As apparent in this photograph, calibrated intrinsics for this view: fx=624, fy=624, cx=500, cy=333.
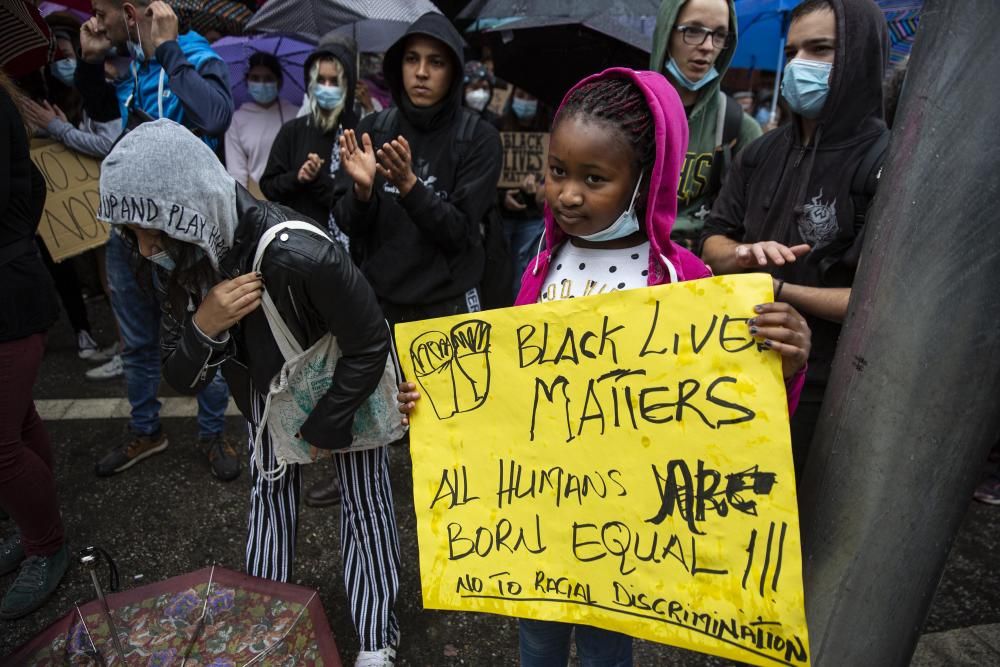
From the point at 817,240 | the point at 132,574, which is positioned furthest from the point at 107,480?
the point at 817,240

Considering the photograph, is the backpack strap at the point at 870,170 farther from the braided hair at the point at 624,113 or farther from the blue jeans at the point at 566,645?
the blue jeans at the point at 566,645

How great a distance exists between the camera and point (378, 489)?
6.69 feet

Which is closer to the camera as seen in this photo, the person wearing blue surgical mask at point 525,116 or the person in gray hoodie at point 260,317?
the person in gray hoodie at point 260,317

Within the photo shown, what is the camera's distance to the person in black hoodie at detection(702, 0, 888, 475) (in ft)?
5.15

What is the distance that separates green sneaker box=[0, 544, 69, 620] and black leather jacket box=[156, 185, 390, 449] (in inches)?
50.6

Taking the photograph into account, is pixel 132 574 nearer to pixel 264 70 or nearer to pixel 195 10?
pixel 264 70

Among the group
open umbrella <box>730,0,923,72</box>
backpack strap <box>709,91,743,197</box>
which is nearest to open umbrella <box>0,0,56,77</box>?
backpack strap <box>709,91,743,197</box>

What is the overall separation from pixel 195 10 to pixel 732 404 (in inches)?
290

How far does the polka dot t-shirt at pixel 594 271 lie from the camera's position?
4.47ft

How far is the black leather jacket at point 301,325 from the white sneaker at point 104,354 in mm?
3153

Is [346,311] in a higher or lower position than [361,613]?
higher

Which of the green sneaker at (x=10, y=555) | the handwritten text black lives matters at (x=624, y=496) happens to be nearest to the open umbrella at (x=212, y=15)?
the green sneaker at (x=10, y=555)

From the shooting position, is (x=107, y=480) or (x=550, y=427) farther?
(x=107, y=480)

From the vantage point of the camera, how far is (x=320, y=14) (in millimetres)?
4496
